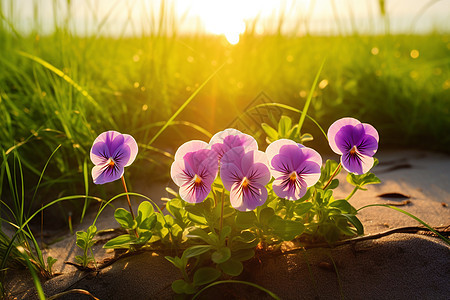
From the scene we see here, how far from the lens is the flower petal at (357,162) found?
3.55 feet

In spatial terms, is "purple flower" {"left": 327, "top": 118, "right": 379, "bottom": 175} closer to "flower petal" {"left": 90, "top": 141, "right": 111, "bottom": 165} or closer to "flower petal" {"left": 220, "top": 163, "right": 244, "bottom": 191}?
"flower petal" {"left": 220, "top": 163, "right": 244, "bottom": 191}

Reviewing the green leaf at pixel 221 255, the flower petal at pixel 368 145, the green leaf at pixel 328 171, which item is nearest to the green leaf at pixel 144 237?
the green leaf at pixel 221 255

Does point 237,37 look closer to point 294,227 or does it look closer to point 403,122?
point 403,122

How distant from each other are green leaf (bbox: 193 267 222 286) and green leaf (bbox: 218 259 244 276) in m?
0.02

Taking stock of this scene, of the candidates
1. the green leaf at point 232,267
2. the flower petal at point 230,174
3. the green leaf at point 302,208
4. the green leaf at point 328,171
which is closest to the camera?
the flower petal at point 230,174

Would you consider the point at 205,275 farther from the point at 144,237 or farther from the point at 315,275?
the point at 315,275

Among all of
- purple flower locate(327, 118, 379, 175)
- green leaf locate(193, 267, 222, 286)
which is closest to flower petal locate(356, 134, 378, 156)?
purple flower locate(327, 118, 379, 175)

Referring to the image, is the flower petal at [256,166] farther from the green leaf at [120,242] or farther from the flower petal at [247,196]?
the green leaf at [120,242]

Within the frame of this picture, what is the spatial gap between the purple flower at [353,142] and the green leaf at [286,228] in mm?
234

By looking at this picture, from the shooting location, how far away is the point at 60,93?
7.16ft

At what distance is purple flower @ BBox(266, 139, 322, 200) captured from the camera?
1.04 m

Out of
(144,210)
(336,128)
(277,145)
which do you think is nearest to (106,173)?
(144,210)

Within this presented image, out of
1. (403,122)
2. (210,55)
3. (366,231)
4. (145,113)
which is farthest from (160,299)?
(210,55)

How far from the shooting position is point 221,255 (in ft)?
3.54
